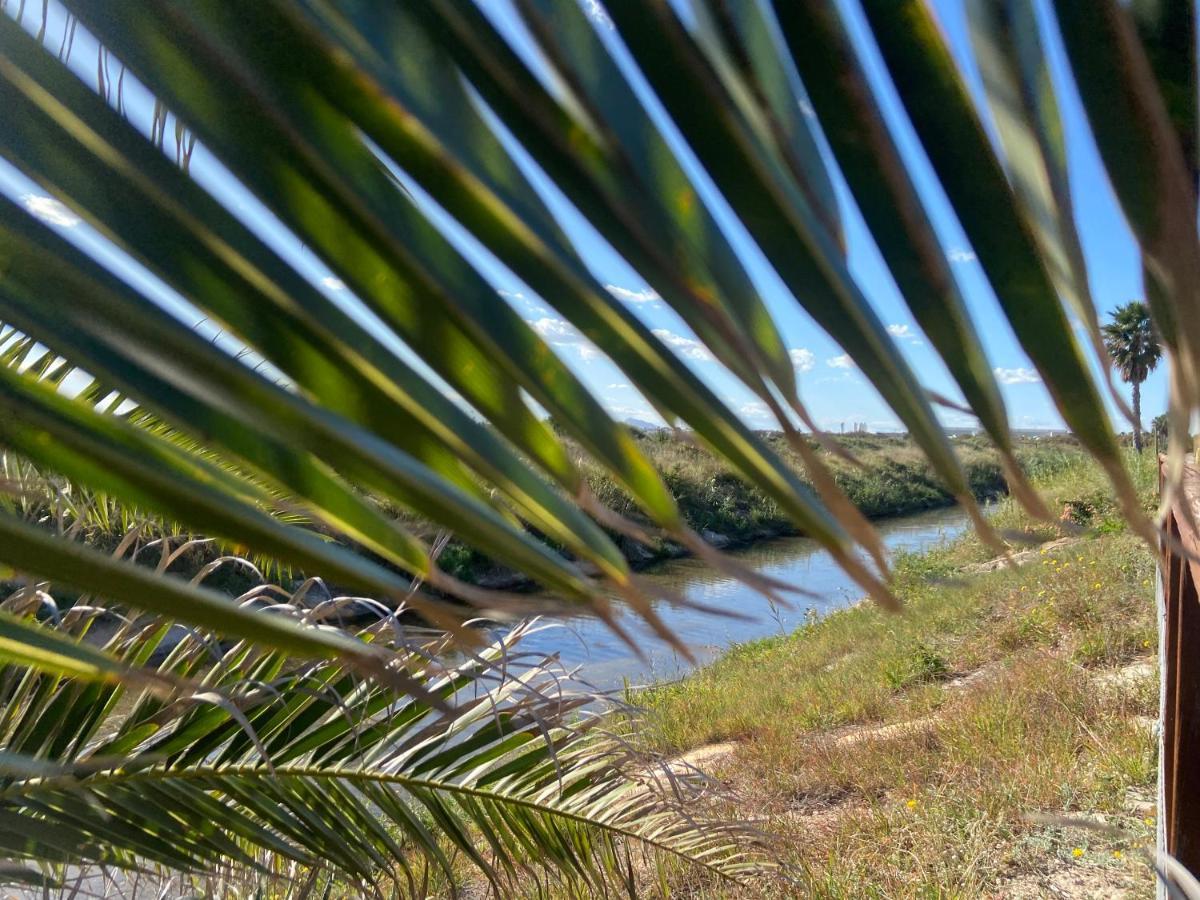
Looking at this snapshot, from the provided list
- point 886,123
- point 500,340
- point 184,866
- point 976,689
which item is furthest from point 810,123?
point 976,689

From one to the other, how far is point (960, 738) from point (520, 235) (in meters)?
3.87

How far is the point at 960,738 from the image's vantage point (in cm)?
369

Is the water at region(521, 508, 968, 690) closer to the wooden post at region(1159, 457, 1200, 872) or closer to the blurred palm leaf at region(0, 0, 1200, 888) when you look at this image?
the blurred palm leaf at region(0, 0, 1200, 888)

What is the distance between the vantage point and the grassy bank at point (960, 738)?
2.69 meters

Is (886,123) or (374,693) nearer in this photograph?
(886,123)

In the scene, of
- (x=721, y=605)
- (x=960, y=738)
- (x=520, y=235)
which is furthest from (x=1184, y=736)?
(x=960, y=738)

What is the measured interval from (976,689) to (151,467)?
16.2ft

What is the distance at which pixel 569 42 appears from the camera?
0.35m

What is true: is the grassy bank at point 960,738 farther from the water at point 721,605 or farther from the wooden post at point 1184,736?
the water at point 721,605

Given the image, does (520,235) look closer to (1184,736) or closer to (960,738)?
(1184,736)

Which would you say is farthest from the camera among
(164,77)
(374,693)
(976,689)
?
(976,689)

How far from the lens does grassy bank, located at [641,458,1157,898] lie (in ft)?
8.81

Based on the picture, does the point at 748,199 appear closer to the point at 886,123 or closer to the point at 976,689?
the point at 886,123

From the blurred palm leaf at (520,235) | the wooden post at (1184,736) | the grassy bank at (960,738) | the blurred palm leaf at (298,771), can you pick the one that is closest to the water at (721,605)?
the blurred palm leaf at (520,235)
